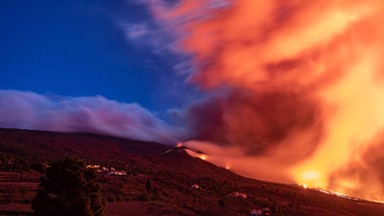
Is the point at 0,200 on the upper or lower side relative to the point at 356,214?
lower

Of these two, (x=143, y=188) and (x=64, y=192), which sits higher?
(x=143, y=188)

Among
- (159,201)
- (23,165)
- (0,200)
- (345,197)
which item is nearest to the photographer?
(0,200)

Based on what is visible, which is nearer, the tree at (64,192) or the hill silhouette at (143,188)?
the tree at (64,192)

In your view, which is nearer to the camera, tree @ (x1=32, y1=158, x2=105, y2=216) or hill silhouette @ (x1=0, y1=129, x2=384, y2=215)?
tree @ (x1=32, y1=158, x2=105, y2=216)

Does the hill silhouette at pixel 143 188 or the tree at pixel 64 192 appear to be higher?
the hill silhouette at pixel 143 188

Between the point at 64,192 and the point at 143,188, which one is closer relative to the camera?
the point at 64,192

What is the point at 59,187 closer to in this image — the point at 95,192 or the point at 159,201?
the point at 95,192

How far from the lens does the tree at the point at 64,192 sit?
28.9 m

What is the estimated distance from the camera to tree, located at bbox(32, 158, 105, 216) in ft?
94.7

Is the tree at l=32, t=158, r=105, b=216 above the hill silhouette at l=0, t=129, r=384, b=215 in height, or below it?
below

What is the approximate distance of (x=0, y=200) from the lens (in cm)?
4150

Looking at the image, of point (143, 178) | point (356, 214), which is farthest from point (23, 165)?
point (356, 214)

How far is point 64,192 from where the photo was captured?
2942 cm

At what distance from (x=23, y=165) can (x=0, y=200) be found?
2953cm
